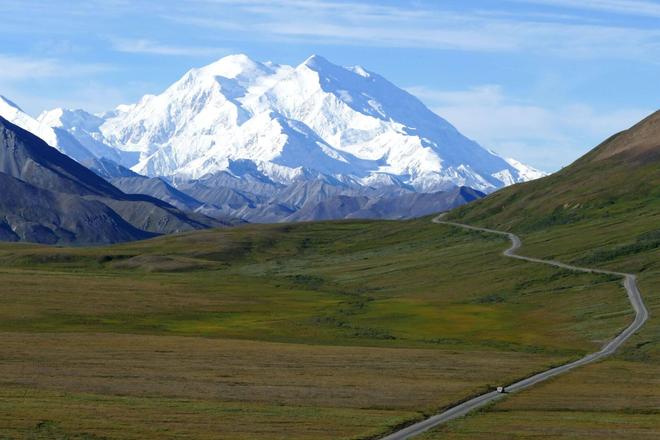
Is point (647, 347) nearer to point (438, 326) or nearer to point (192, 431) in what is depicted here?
point (438, 326)

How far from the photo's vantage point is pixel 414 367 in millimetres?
110250

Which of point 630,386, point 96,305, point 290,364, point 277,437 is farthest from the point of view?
point 96,305

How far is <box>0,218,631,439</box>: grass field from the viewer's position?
7525 centimetres

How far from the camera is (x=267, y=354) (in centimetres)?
11725

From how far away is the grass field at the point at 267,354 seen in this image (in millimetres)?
75250

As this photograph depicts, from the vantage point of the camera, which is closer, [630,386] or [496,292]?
[630,386]

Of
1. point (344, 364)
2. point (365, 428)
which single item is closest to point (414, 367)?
point (344, 364)

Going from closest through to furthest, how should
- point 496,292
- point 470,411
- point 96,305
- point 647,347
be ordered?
point 470,411
point 647,347
point 96,305
point 496,292

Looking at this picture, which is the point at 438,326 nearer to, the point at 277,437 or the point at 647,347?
the point at 647,347

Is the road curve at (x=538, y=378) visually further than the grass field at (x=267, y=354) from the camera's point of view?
No

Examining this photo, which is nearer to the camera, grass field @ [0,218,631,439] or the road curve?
the road curve

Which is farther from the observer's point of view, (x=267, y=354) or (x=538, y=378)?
(x=267, y=354)

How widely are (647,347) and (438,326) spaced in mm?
35726

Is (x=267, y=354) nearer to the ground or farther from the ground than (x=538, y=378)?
farther from the ground
